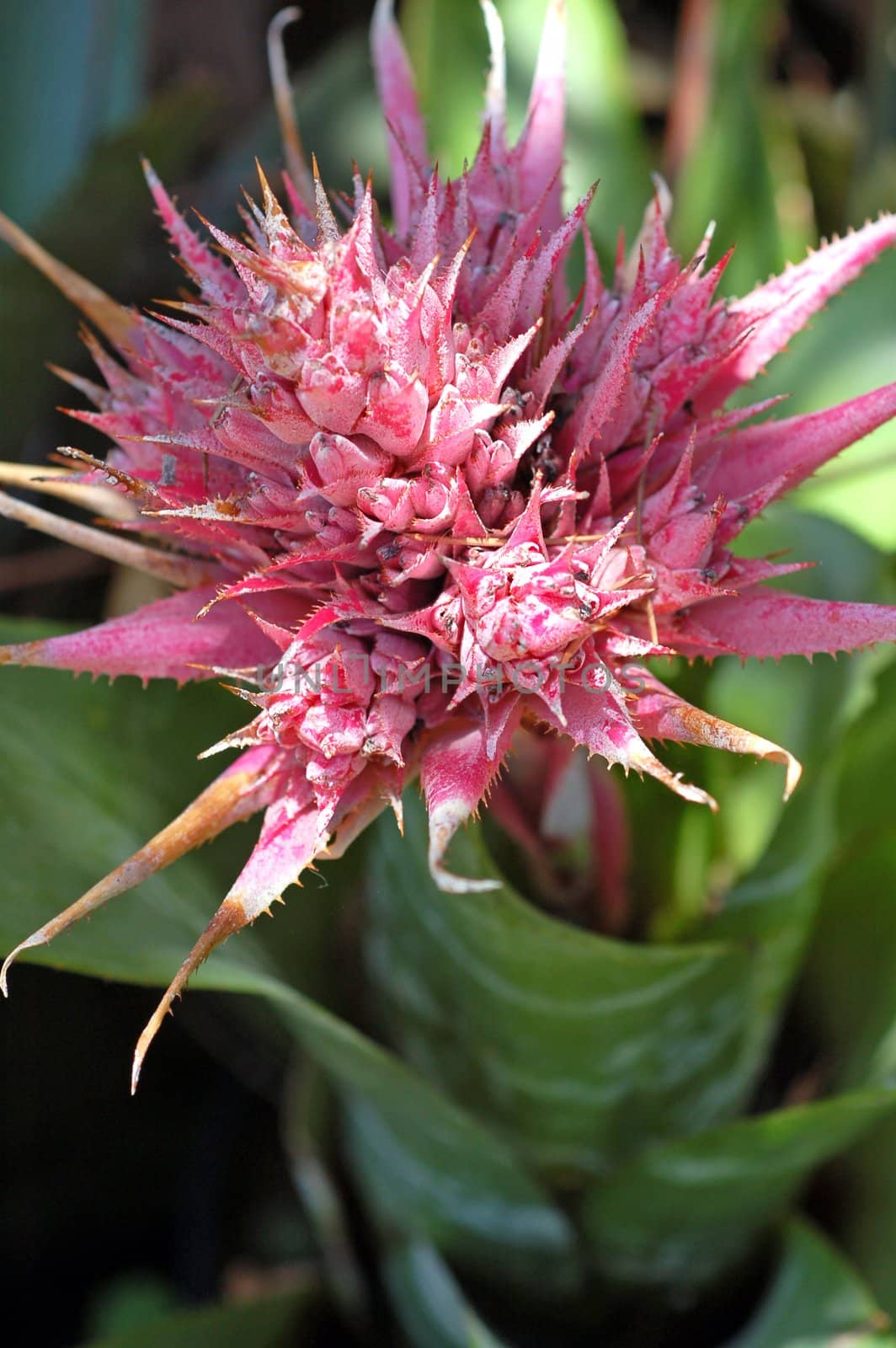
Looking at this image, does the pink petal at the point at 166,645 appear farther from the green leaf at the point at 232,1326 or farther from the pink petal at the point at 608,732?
the green leaf at the point at 232,1326

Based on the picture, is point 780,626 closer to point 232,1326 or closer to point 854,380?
point 854,380

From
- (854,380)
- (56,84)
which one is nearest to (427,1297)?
(854,380)

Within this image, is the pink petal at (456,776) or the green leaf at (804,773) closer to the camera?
the pink petal at (456,776)

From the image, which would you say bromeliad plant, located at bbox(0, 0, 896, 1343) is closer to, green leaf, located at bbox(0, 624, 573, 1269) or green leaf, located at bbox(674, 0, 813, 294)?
green leaf, located at bbox(0, 624, 573, 1269)

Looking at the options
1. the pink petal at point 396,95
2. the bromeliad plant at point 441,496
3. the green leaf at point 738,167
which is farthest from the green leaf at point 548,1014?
the green leaf at point 738,167

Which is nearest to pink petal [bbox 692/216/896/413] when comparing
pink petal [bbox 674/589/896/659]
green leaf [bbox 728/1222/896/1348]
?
pink petal [bbox 674/589/896/659]
